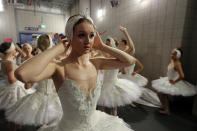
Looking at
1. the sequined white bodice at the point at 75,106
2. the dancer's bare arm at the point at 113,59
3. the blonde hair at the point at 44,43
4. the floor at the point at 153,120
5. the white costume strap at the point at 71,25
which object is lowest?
the floor at the point at 153,120

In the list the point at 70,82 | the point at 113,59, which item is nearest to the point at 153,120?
the point at 113,59

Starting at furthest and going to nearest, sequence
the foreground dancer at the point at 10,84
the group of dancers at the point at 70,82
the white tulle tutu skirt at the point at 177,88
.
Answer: the white tulle tutu skirt at the point at 177,88
the foreground dancer at the point at 10,84
the group of dancers at the point at 70,82

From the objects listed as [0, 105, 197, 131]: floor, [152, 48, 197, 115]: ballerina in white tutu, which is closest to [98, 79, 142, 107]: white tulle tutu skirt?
[0, 105, 197, 131]: floor

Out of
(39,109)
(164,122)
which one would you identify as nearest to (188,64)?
(164,122)

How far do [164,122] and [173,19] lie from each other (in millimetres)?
2432

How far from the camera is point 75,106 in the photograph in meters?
0.91

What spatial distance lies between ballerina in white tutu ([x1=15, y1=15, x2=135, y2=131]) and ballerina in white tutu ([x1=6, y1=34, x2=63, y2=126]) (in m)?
0.54

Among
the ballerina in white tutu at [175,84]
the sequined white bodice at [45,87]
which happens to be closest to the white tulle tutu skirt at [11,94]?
the sequined white bodice at [45,87]

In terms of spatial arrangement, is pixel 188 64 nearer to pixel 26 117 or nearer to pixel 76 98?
pixel 76 98

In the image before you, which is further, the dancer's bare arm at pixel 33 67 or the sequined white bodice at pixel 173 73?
the sequined white bodice at pixel 173 73

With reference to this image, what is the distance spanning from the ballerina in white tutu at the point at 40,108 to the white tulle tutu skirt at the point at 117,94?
85 cm

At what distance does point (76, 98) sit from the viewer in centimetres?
89

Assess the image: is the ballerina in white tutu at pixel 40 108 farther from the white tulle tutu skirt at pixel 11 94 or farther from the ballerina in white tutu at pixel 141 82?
the ballerina in white tutu at pixel 141 82

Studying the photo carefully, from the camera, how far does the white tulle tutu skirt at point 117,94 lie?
7.02 ft
